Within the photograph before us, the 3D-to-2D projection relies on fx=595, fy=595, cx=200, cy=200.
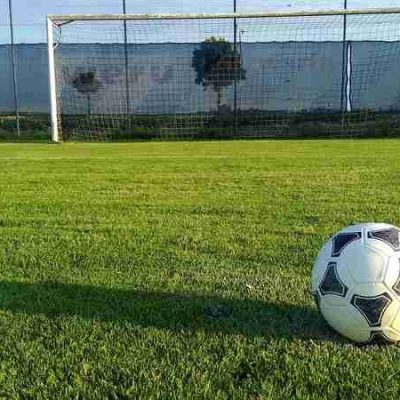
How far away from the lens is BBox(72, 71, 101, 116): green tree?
68.9ft

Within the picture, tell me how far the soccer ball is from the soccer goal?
1864 centimetres

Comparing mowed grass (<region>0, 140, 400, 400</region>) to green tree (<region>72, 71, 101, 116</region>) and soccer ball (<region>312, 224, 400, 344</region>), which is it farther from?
green tree (<region>72, 71, 101, 116</region>)

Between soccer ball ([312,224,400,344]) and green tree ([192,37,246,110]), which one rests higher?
green tree ([192,37,246,110])

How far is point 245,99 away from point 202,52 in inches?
91.6

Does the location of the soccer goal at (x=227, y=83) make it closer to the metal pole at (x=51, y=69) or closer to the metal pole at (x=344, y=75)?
the metal pole at (x=344, y=75)

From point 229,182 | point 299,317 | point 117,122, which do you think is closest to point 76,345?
point 299,317

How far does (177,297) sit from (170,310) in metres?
0.21

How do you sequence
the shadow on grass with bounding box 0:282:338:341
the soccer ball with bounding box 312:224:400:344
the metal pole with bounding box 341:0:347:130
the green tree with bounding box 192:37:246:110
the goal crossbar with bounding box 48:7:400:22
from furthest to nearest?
the green tree with bounding box 192:37:246:110
the metal pole with bounding box 341:0:347:130
the goal crossbar with bounding box 48:7:400:22
the shadow on grass with bounding box 0:282:338:341
the soccer ball with bounding box 312:224:400:344

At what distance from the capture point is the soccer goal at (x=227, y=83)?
21047 millimetres

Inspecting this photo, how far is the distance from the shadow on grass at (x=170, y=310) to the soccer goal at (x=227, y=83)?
58.9 ft

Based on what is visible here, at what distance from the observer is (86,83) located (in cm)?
2109

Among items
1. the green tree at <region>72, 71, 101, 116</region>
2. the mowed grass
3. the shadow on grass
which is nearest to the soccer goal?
the green tree at <region>72, 71, 101, 116</region>

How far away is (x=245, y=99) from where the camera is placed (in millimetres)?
21797

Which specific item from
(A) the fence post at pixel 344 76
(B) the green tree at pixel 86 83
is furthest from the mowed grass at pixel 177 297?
(A) the fence post at pixel 344 76
